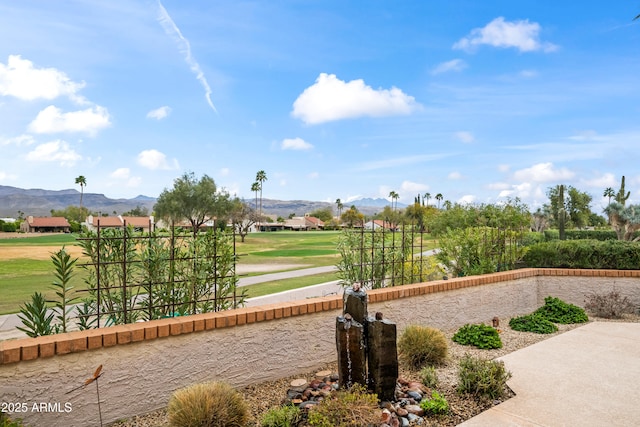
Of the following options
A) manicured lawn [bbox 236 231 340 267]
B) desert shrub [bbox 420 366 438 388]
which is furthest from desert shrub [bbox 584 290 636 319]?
desert shrub [bbox 420 366 438 388]

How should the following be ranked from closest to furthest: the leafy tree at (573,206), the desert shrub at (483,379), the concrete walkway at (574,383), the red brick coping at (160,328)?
the red brick coping at (160,328) → the concrete walkway at (574,383) → the desert shrub at (483,379) → the leafy tree at (573,206)

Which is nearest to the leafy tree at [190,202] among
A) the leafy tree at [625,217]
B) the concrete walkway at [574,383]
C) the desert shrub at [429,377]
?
the leafy tree at [625,217]

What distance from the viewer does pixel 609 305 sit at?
8.09 meters

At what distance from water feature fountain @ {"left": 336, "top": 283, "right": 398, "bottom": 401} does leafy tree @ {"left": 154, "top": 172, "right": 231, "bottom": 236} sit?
5110 cm

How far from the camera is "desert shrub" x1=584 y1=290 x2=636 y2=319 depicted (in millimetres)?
8055

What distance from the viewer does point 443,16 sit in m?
12.0

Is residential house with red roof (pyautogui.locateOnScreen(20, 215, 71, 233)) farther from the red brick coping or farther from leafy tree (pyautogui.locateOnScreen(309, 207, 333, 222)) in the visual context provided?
the red brick coping

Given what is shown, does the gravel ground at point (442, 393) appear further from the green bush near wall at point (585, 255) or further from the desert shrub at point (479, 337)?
the green bush near wall at point (585, 255)

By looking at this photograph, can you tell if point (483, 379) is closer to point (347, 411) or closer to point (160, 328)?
point (347, 411)

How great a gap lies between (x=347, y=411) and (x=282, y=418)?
0.57 meters

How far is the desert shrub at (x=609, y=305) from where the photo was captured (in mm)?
8055

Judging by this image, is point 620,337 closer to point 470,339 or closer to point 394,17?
point 470,339

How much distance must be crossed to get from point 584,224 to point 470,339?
2240 inches

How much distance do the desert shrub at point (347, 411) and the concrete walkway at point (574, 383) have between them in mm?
878
